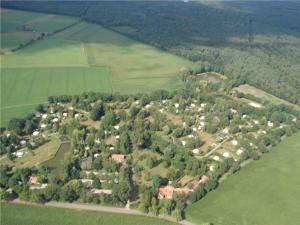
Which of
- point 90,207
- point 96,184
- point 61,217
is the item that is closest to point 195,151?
point 96,184

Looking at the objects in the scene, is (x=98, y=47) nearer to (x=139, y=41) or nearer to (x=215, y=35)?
(x=139, y=41)

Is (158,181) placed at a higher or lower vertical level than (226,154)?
higher

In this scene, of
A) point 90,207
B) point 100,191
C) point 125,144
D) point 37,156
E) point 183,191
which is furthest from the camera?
point 125,144

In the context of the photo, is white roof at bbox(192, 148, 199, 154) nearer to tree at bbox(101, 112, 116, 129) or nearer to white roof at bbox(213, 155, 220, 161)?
white roof at bbox(213, 155, 220, 161)

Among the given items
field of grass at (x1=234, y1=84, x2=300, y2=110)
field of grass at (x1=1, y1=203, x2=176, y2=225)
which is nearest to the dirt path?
field of grass at (x1=1, y1=203, x2=176, y2=225)

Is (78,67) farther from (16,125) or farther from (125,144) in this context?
(125,144)
